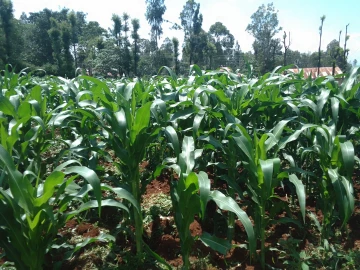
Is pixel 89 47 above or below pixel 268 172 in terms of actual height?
above

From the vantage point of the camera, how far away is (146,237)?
2117 millimetres

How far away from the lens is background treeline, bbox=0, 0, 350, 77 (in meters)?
29.0

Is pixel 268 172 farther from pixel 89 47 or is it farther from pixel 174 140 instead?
pixel 89 47

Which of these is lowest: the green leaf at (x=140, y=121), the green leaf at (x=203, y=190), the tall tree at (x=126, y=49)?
the green leaf at (x=203, y=190)

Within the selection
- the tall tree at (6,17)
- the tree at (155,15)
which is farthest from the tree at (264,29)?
the tall tree at (6,17)

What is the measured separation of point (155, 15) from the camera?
4528cm

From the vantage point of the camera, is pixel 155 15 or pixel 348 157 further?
pixel 155 15

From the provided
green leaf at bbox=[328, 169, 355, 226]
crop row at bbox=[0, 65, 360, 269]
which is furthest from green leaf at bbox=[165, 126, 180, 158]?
green leaf at bbox=[328, 169, 355, 226]

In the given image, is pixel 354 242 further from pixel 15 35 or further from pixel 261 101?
pixel 15 35

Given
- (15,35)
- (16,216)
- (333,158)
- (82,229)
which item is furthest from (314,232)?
(15,35)

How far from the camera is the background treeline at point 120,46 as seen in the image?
29.0 metres

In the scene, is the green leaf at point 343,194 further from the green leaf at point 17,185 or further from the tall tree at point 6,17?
the tall tree at point 6,17

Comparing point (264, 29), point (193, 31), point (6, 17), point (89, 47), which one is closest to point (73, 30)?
point (89, 47)

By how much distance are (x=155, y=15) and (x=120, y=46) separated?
16164 millimetres
